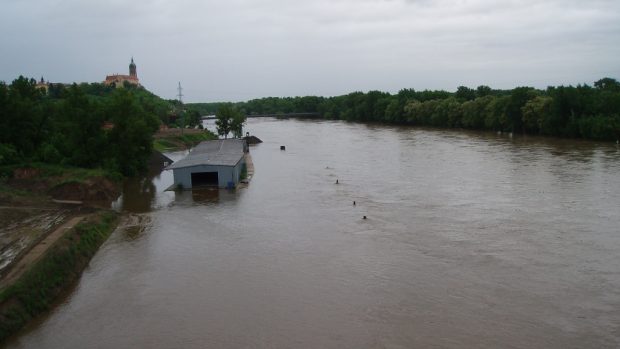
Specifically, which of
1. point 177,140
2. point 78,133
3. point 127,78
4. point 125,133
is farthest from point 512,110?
point 127,78

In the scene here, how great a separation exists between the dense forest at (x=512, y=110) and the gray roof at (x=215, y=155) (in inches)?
1288

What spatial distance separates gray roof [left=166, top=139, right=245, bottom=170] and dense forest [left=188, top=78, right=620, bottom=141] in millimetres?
32723

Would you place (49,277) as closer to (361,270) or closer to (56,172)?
(361,270)

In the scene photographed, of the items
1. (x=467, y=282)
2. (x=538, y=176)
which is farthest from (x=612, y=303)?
(x=538, y=176)

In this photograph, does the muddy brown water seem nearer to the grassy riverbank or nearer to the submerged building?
the grassy riverbank

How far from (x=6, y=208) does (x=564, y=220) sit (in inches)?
906

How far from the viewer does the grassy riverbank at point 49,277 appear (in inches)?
515

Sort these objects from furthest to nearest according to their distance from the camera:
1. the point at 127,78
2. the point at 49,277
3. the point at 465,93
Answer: the point at 127,78, the point at 465,93, the point at 49,277

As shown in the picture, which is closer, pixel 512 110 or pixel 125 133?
pixel 125 133

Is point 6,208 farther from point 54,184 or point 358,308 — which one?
point 358,308

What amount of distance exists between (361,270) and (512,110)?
49105mm

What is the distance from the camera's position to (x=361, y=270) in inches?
652

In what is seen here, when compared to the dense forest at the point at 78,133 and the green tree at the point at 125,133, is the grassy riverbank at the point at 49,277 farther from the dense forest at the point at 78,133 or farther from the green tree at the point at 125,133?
the green tree at the point at 125,133

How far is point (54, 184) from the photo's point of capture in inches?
1062
